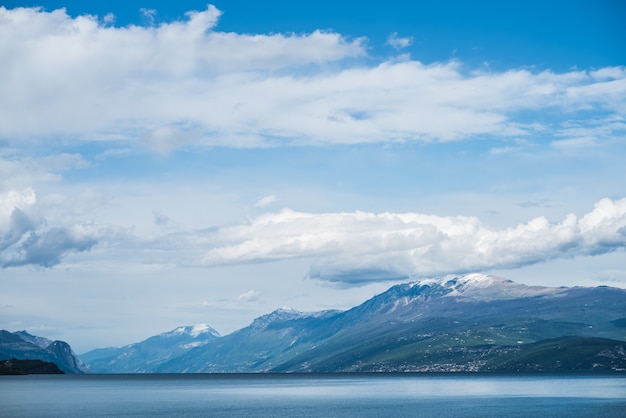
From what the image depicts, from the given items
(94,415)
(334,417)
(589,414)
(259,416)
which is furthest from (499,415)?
(94,415)

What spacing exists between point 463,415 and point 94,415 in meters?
97.3

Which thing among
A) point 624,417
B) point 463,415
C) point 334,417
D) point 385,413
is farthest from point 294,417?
point 624,417

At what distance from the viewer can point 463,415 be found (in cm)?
18825

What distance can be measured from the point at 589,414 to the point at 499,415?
21.5 meters

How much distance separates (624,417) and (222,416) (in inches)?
3909

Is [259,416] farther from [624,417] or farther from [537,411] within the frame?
[624,417]

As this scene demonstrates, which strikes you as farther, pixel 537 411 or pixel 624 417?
pixel 537 411

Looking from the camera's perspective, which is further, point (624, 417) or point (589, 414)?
point (589, 414)

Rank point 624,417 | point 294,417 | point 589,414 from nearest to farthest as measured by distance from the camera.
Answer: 1. point 624,417
2. point 589,414
3. point 294,417

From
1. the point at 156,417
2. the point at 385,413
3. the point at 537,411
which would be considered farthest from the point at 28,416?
the point at 537,411

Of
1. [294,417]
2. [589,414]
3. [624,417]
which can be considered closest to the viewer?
[624,417]

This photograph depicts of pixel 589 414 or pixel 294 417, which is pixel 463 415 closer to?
pixel 589 414

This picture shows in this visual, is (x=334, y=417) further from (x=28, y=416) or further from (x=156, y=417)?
(x=28, y=416)

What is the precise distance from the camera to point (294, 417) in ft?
622
